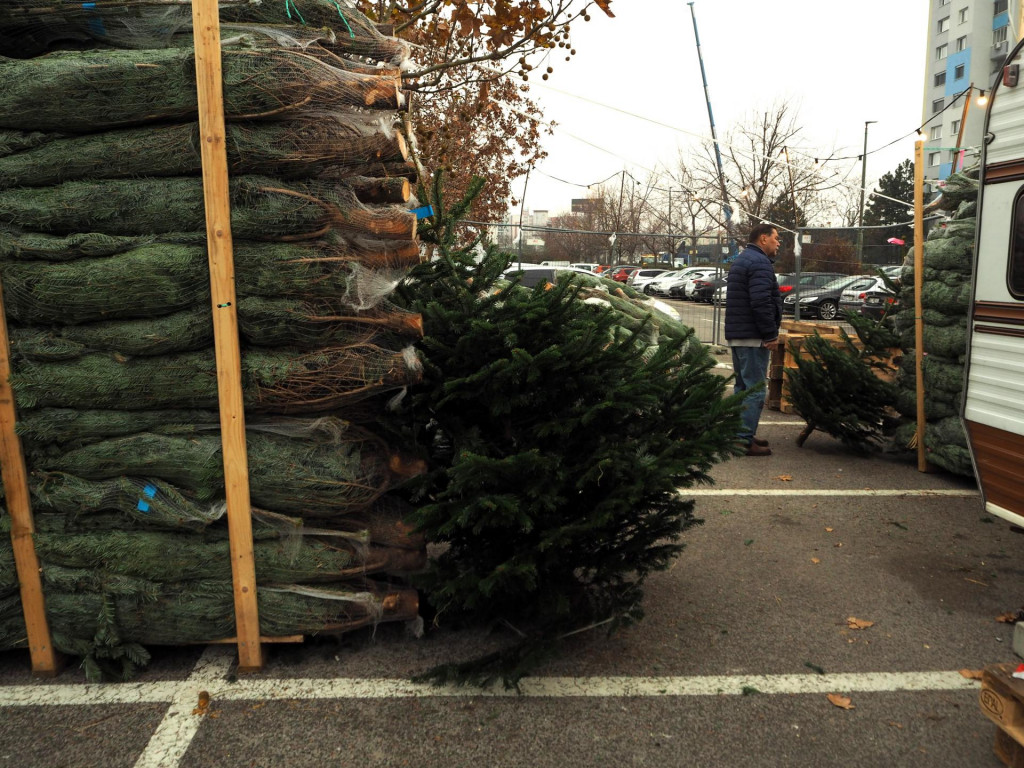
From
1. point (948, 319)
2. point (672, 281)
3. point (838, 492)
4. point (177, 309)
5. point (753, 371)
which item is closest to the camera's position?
point (177, 309)

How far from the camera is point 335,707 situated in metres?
3.27

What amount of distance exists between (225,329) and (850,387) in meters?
5.93

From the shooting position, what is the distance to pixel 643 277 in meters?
41.8

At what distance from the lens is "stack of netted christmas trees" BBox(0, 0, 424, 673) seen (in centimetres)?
327

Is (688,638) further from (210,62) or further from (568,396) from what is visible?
(210,62)

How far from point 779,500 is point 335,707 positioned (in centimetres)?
411

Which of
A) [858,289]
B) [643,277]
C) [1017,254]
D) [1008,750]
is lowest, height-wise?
[1008,750]

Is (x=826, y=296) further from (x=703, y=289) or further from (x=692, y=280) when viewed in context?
(x=692, y=280)

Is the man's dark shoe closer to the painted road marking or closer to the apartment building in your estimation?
the painted road marking

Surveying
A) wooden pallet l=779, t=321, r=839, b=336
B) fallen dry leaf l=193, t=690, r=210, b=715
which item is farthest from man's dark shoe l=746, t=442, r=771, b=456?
fallen dry leaf l=193, t=690, r=210, b=715

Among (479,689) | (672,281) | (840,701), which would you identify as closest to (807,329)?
(840,701)

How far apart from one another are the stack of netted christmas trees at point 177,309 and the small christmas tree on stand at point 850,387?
5116 millimetres

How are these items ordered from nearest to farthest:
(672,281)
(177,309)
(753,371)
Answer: (177,309) → (753,371) → (672,281)

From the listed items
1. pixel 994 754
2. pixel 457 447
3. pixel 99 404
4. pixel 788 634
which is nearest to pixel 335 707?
pixel 457 447
